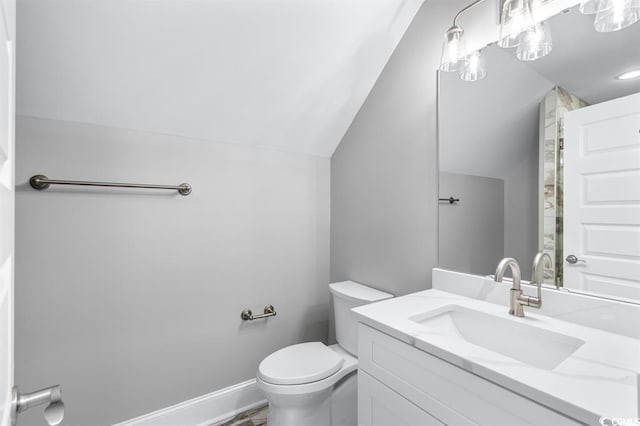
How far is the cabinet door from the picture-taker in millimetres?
873

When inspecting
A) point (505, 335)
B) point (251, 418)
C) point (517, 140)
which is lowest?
point (251, 418)

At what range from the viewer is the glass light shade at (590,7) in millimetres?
925

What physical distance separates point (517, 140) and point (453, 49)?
462 millimetres

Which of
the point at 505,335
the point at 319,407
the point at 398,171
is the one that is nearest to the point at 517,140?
the point at 398,171

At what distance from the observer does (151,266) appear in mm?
1514

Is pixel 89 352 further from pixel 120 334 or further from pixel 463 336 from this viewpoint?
pixel 463 336

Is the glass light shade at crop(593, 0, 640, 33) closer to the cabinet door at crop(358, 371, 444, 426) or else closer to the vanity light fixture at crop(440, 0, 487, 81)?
the vanity light fixture at crop(440, 0, 487, 81)

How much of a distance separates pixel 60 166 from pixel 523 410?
183 cm

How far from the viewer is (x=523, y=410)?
2.15 ft

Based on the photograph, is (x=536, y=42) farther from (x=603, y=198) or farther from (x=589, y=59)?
(x=603, y=198)

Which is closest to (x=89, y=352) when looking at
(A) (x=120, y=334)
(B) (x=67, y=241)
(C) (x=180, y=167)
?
(A) (x=120, y=334)

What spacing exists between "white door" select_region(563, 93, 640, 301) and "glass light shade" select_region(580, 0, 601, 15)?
29cm

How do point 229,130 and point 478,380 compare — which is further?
point 229,130

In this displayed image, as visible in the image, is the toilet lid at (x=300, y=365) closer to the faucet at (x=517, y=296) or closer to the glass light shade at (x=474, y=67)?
the faucet at (x=517, y=296)
